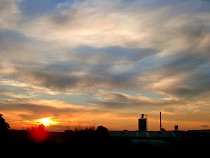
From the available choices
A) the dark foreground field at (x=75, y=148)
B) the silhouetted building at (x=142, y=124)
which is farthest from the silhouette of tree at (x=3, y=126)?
the silhouetted building at (x=142, y=124)

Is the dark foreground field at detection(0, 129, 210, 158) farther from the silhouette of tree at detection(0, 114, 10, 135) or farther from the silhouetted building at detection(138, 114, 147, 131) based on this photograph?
the silhouetted building at detection(138, 114, 147, 131)

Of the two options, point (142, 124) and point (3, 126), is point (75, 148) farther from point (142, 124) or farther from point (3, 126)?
point (142, 124)

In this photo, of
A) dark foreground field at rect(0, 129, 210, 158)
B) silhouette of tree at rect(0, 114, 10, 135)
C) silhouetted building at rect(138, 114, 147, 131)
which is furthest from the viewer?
silhouetted building at rect(138, 114, 147, 131)

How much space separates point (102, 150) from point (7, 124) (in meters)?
19.1

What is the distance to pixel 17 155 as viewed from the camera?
1164 inches

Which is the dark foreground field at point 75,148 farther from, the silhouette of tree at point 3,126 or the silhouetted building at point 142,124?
the silhouetted building at point 142,124

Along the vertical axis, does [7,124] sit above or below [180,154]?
above

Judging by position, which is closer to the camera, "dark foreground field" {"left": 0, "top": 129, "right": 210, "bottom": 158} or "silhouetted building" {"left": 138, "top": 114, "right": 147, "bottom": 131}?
"dark foreground field" {"left": 0, "top": 129, "right": 210, "bottom": 158}

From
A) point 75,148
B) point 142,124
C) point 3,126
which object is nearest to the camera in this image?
point 75,148

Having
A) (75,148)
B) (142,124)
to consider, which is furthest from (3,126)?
(142,124)

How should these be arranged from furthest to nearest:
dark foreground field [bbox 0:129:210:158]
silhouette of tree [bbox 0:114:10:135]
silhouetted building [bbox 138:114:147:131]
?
1. silhouetted building [bbox 138:114:147:131]
2. silhouette of tree [bbox 0:114:10:135]
3. dark foreground field [bbox 0:129:210:158]

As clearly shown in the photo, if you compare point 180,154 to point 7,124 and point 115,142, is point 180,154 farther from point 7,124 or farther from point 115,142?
point 7,124

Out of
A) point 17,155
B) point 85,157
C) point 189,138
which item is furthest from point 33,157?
point 189,138

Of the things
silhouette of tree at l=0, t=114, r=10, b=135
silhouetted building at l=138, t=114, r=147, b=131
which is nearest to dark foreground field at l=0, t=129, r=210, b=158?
silhouette of tree at l=0, t=114, r=10, b=135
